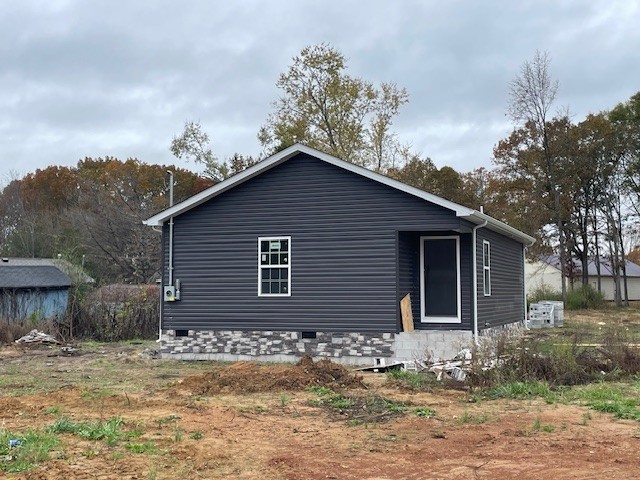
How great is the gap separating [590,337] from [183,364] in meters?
11.1

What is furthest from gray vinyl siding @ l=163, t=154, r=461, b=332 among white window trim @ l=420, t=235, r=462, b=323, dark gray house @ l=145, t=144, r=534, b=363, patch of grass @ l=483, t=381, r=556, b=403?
patch of grass @ l=483, t=381, r=556, b=403

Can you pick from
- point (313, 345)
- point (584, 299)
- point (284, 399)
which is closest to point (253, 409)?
point (284, 399)

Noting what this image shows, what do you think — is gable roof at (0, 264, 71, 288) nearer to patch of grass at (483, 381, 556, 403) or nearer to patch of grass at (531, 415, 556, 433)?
patch of grass at (483, 381, 556, 403)

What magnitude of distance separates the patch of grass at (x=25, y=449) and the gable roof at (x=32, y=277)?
18778 mm

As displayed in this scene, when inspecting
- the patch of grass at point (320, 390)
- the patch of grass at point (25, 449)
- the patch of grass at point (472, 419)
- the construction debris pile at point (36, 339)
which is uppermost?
the construction debris pile at point (36, 339)

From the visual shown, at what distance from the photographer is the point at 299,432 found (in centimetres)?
834

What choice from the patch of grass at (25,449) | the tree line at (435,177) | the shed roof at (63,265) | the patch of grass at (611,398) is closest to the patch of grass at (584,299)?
the tree line at (435,177)

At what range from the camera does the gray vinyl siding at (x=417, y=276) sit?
15680mm

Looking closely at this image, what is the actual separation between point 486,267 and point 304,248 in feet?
15.5

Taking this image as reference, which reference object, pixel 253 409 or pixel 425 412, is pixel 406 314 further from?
pixel 253 409

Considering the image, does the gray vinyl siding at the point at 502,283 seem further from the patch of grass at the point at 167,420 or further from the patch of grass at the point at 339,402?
the patch of grass at the point at 167,420

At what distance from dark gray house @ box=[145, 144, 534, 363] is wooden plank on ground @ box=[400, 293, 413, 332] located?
0.14m

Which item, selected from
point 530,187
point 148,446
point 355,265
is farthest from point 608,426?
point 530,187

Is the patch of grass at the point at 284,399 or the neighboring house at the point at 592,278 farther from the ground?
the neighboring house at the point at 592,278
